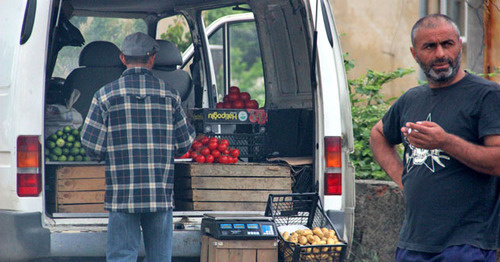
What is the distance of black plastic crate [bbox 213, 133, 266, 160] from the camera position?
625cm

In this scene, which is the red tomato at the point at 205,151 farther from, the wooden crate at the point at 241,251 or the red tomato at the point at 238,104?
the wooden crate at the point at 241,251

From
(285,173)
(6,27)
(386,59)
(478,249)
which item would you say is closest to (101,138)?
(6,27)

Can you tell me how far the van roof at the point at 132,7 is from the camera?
7.26 meters

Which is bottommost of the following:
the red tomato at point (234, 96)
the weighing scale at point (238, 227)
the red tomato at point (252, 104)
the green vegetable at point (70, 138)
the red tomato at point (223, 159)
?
the weighing scale at point (238, 227)

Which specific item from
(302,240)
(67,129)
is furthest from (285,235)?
(67,129)

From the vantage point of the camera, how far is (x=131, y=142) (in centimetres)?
484

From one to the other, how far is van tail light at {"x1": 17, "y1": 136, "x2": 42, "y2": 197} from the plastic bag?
3.41 ft

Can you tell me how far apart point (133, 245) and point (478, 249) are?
89.1 inches

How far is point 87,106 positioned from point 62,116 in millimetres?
270

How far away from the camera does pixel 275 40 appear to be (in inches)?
264

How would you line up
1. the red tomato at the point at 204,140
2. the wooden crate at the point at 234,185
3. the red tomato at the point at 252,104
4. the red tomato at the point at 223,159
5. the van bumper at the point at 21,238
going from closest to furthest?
1. the van bumper at the point at 21,238
2. the wooden crate at the point at 234,185
3. the red tomato at the point at 223,159
4. the red tomato at the point at 204,140
5. the red tomato at the point at 252,104

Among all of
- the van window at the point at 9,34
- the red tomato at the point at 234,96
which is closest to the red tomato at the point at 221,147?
the red tomato at the point at 234,96

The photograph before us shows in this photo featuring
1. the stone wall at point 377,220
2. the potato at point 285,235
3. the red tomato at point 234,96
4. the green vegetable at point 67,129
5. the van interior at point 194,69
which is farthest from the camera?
the red tomato at point 234,96

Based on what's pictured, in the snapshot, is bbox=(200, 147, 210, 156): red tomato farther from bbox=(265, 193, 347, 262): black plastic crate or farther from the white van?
bbox=(265, 193, 347, 262): black plastic crate
